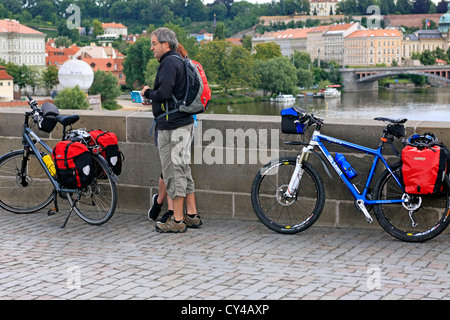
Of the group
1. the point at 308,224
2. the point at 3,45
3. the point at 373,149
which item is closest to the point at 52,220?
the point at 308,224

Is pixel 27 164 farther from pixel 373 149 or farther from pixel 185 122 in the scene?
pixel 373 149

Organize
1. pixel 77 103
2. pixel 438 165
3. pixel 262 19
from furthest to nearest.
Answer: pixel 262 19
pixel 77 103
pixel 438 165

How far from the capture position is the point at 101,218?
5852 millimetres

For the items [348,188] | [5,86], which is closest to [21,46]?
[5,86]

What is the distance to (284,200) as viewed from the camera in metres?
5.58

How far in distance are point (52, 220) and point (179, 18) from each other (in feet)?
593

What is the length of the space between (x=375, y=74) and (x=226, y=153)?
10133cm

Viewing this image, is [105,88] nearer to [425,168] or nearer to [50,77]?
[50,77]

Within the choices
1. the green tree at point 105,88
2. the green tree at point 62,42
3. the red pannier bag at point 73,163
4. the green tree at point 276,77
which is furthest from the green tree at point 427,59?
the red pannier bag at point 73,163

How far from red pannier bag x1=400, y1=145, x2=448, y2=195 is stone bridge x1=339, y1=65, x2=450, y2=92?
97.0 meters

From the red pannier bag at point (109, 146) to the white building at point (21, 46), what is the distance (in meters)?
117

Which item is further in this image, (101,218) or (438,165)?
(101,218)

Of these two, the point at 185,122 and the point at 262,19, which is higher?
the point at 262,19

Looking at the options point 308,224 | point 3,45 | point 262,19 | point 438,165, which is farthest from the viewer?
point 262,19
